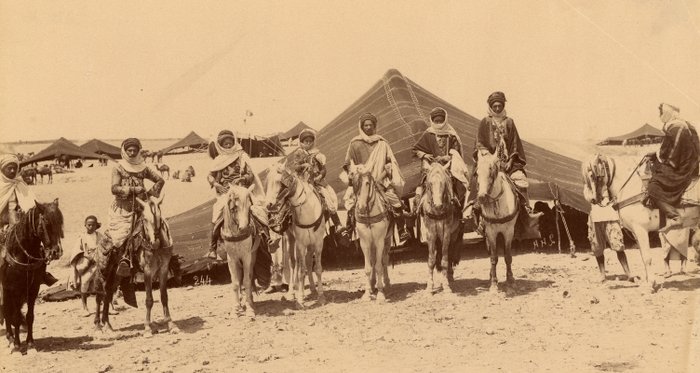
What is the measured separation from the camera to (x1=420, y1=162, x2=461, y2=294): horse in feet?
30.4

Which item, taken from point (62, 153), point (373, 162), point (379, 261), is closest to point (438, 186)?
point (373, 162)

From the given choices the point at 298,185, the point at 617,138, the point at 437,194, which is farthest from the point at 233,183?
the point at 617,138

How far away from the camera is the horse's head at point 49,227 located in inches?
289

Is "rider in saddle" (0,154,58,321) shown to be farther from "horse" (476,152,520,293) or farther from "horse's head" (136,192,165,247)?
"horse" (476,152,520,293)

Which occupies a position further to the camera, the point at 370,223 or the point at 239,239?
the point at 370,223

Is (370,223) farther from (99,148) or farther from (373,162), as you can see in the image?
(99,148)

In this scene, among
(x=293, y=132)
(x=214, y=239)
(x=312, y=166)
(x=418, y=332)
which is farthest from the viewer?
(x=293, y=132)

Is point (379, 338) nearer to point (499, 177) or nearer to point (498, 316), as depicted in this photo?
point (498, 316)

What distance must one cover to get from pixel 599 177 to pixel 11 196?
807 centimetres

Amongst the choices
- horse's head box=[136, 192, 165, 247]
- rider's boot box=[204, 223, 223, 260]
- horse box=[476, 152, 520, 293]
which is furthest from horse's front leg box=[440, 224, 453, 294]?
horse's head box=[136, 192, 165, 247]

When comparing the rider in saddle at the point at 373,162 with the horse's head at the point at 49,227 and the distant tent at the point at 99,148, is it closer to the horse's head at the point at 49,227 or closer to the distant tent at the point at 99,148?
the horse's head at the point at 49,227

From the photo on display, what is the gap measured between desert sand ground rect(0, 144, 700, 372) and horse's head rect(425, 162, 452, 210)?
1421 mm

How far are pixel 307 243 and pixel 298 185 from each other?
884 millimetres

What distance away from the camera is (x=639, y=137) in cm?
4650
